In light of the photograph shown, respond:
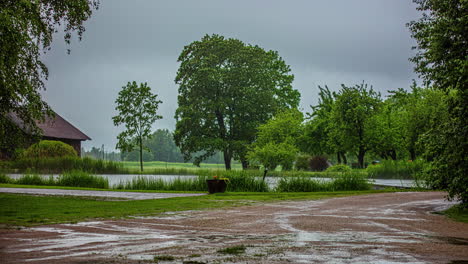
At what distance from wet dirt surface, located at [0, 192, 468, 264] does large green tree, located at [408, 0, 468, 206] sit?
5.25ft

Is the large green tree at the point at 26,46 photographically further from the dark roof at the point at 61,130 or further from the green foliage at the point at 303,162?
the green foliage at the point at 303,162

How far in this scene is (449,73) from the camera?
12336 millimetres

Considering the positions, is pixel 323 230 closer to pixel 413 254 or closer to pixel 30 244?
pixel 413 254

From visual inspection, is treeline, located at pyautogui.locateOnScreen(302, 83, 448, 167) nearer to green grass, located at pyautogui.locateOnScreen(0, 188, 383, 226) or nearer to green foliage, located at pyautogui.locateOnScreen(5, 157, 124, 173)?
green foliage, located at pyautogui.locateOnScreen(5, 157, 124, 173)

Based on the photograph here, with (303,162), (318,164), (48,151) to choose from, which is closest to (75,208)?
(48,151)

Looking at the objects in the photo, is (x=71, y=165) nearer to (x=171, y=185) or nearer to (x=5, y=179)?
(x=5, y=179)

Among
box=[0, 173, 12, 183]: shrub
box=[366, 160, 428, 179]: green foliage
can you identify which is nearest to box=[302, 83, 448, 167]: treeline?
box=[366, 160, 428, 179]: green foliage

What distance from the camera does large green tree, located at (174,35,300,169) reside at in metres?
52.3

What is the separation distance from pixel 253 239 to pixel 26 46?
884cm

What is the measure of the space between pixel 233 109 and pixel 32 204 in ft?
135

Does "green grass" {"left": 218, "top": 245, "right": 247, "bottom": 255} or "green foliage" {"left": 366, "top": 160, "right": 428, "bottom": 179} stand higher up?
"green foliage" {"left": 366, "top": 160, "right": 428, "bottom": 179}

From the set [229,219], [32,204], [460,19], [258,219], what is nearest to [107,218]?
[229,219]

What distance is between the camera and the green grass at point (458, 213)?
11.7m

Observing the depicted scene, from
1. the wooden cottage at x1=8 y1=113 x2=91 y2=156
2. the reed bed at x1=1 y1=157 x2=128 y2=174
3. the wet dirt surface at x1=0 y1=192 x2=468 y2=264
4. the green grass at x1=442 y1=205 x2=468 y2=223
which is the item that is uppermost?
the wooden cottage at x1=8 y1=113 x2=91 y2=156
